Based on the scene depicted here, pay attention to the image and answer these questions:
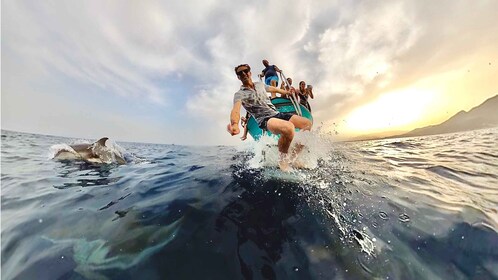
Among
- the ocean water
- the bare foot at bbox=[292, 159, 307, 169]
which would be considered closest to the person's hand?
the ocean water

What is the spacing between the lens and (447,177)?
6.29 metres

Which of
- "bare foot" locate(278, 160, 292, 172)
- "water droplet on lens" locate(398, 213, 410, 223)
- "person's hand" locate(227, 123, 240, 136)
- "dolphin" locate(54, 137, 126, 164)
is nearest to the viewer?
"water droplet on lens" locate(398, 213, 410, 223)

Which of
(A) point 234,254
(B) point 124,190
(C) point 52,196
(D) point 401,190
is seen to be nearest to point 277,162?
(D) point 401,190

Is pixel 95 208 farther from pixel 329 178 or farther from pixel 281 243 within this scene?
pixel 329 178

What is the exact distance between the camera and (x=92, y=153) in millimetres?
9508

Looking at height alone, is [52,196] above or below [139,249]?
above

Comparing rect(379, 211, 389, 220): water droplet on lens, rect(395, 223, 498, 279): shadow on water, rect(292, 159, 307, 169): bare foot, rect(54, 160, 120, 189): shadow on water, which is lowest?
rect(395, 223, 498, 279): shadow on water

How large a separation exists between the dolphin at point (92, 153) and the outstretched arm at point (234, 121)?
20.5 ft

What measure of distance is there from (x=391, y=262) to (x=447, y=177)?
4977 millimetres

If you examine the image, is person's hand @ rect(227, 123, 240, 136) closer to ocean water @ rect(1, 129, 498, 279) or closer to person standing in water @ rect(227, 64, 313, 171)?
person standing in water @ rect(227, 64, 313, 171)

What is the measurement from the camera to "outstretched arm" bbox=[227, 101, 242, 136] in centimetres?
486

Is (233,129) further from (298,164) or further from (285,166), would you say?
(298,164)

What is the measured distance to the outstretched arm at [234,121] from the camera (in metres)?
4.86

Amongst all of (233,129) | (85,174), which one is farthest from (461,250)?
(85,174)
